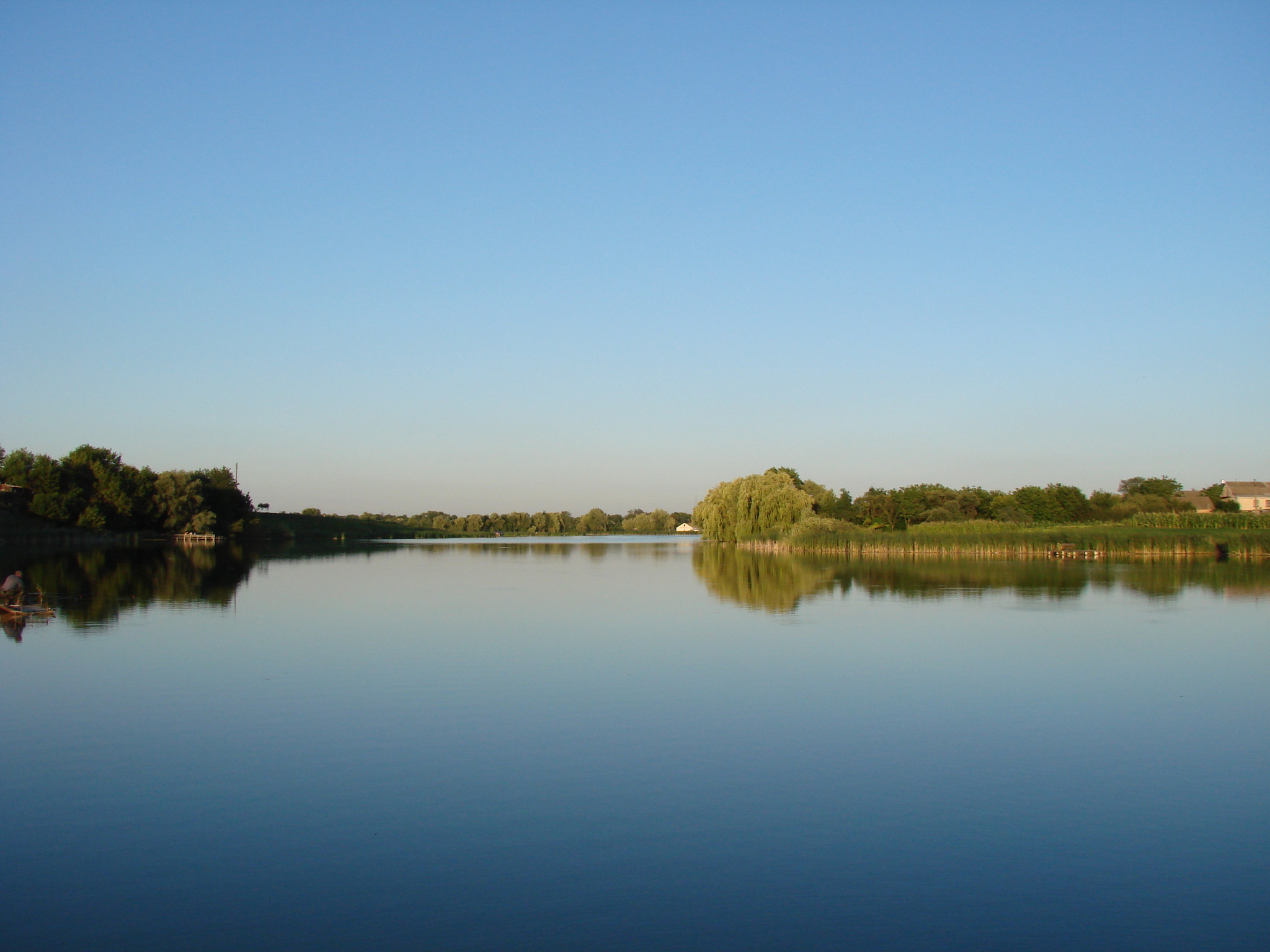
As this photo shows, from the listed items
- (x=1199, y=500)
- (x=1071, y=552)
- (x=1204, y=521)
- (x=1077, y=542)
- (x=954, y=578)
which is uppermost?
(x=1199, y=500)

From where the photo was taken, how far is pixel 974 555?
45.3 metres

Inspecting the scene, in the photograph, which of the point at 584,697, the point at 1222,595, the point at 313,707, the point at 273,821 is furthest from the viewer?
the point at 1222,595

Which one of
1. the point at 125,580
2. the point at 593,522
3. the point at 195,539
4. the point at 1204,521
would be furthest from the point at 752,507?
the point at 593,522

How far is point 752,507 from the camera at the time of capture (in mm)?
55344

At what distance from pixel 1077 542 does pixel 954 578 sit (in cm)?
1694

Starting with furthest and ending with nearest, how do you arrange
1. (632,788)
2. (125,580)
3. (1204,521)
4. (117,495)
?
(117,495)
(1204,521)
(125,580)
(632,788)

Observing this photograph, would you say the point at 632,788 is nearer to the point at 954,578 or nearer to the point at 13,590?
the point at 13,590

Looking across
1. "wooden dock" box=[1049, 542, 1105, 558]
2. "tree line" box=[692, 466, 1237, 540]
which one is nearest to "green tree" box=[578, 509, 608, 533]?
"tree line" box=[692, 466, 1237, 540]

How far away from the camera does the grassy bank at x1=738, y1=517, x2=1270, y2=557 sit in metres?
43.8

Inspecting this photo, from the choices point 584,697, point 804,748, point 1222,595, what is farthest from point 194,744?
point 1222,595

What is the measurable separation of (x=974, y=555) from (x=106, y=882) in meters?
44.0

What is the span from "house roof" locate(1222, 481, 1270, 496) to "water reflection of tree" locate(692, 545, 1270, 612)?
181 feet

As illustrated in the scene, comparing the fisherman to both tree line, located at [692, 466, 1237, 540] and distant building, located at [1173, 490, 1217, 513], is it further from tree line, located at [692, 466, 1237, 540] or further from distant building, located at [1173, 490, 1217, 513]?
distant building, located at [1173, 490, 1217, 513]

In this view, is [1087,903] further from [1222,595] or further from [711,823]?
[1222,595]
